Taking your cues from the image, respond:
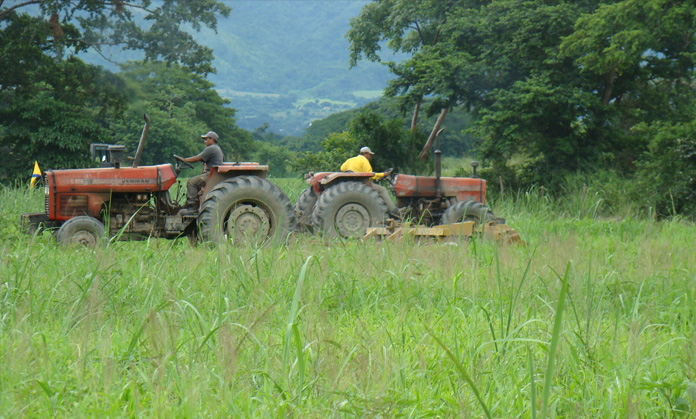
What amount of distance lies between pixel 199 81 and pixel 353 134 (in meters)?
33.7

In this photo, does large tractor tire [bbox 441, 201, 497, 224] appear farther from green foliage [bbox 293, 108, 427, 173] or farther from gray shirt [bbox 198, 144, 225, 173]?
green foliage [bbox 293, 108, 427, 173]

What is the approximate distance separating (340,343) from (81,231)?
4808mm

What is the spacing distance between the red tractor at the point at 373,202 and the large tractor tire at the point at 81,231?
2.57 metres

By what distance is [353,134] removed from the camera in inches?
934

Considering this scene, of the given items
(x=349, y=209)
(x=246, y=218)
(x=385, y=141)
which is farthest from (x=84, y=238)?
(x=385, y=141)

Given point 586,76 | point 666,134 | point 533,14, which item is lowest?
point 666,134

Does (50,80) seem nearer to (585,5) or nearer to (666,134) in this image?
(585,5)

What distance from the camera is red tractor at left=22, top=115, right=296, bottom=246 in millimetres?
7465

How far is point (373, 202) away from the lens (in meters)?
8.93

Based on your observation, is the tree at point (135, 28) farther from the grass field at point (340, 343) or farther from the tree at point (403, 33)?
the grass field at point (340, 343)

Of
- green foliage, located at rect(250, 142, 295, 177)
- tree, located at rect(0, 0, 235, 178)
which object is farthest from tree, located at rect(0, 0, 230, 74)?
green foliage, located at rect(250, 142, 295, 177)

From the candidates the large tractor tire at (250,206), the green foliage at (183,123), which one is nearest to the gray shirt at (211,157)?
the large tractor tire at (250,206)

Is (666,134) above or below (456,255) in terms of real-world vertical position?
above

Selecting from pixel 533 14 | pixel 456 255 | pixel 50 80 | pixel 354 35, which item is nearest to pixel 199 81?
pixel 354 35
